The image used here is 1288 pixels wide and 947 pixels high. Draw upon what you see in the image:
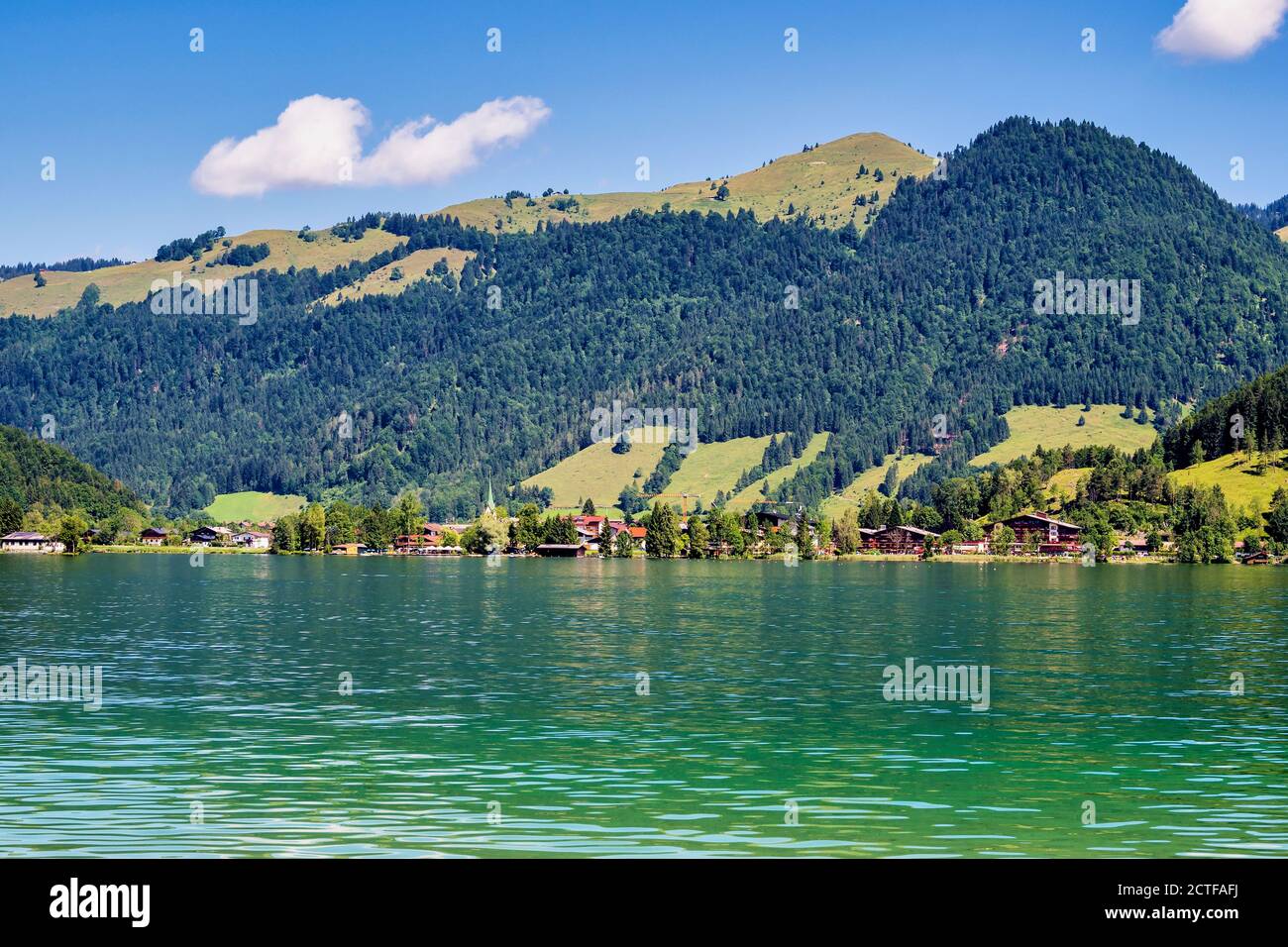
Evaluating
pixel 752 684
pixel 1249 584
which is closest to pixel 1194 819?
pixel 752 684

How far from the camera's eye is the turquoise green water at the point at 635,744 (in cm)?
3888

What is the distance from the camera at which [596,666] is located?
3292 inches

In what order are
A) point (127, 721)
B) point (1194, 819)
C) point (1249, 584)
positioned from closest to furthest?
point (1194, 819)
point (127, 721)
point (1249, 584)

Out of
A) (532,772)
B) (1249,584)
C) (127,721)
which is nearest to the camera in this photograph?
(532,772)

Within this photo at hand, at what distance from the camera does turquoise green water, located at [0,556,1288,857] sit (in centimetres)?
3888

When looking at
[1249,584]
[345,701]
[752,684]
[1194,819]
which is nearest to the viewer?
[1194,819]

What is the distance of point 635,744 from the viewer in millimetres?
54188

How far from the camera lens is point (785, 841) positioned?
124 ft

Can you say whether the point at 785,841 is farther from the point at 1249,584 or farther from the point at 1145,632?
the point at 1249,584
